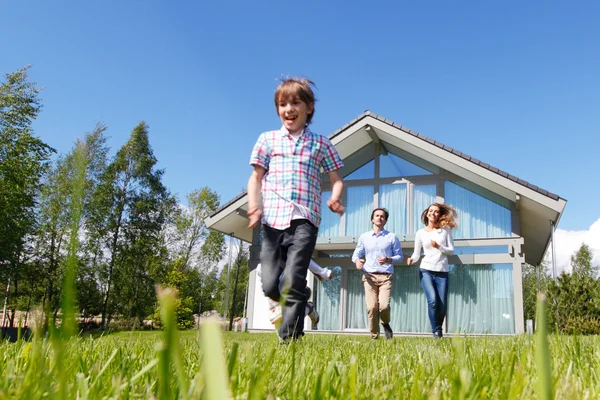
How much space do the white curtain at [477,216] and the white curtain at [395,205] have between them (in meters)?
1.16

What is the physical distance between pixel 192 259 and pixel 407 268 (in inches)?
1227

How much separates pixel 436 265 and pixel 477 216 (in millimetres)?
7189

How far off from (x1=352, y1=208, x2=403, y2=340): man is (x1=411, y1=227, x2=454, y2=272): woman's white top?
44 centimetres

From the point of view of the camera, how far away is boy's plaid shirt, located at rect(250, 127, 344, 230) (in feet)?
12.5

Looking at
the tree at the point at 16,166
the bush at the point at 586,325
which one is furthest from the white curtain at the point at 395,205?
the tree at the point at 16,166

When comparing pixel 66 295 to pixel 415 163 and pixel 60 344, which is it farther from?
pixel 415 163

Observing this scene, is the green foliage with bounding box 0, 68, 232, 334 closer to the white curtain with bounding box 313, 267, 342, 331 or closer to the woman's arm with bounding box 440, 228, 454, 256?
the white curtain with bounding box 313, 267, 342, 331

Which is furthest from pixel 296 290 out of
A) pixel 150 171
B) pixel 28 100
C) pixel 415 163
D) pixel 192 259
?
pixel 192 259

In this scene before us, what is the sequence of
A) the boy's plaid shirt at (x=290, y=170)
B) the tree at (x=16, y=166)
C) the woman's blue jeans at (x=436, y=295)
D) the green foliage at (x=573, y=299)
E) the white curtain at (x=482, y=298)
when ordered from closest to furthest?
the boy's plaid shirt at (x=290, y=170) < the woman's blue jeans at (x=436, y=295) < the white curtain at (x=482, y=298) < the green foliage at (x=573, y=299) < the tree at (x=16, y=166)

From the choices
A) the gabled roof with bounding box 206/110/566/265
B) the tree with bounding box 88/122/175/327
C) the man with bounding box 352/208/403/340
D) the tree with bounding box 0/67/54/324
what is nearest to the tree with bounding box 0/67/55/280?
the tree with bounding box 0/67/54/324

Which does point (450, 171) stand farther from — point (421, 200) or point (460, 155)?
point (421, 200)

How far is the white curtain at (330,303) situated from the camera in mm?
13750

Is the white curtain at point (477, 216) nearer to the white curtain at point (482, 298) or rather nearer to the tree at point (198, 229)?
the white curtain at point (482, 298)

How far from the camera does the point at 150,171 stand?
3481 centimetres
